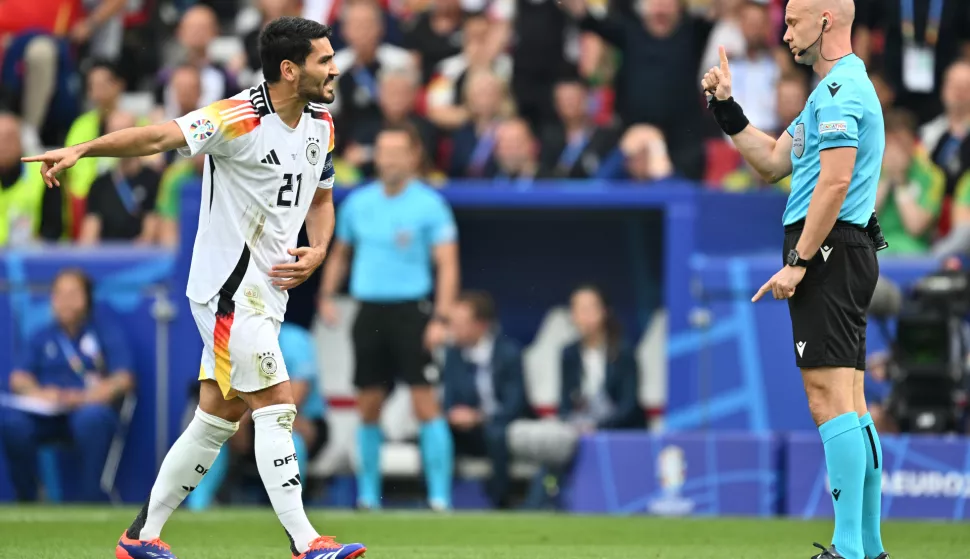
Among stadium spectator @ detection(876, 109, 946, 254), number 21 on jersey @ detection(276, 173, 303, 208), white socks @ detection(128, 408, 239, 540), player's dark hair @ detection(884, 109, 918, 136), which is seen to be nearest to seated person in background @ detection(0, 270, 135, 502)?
white socks @ detection(128, 408, 239, 540)

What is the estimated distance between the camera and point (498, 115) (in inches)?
494

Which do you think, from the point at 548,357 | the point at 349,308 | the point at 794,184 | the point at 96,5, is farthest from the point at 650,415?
the point at 96,5

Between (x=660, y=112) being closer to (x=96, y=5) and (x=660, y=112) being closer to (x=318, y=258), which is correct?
(x=96, y=5)

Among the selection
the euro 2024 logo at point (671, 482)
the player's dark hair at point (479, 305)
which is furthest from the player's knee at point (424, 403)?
the euro 2024 logo at point (671, 482)

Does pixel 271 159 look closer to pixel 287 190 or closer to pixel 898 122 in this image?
pixel 287 190

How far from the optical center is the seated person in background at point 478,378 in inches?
459

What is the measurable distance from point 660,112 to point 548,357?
2.23 metres

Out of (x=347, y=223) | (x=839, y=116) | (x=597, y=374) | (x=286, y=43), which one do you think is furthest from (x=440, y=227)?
(x=839, y=116)

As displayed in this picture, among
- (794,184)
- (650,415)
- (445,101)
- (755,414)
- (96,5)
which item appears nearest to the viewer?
(794,184)

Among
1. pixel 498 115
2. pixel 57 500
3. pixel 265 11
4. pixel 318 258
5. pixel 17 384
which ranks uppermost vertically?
pixel 265 11

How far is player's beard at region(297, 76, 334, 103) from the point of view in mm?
6434

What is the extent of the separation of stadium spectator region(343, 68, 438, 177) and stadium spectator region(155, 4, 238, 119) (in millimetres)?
1571

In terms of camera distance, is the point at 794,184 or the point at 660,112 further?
the point at 660,112

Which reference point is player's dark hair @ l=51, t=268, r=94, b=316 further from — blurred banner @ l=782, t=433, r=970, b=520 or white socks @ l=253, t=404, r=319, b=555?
white socks @ l=253, t=404, r=319, b=555
